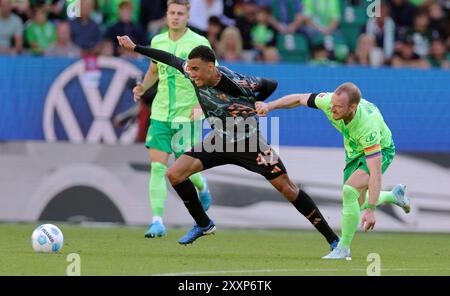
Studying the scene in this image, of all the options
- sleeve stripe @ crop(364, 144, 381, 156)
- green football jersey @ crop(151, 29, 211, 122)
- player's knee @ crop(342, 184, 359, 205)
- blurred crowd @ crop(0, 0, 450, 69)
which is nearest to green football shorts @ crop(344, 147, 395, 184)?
sleeve stripe @ crop(364, 144, 381, 156)

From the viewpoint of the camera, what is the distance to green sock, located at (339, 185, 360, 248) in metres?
11.2

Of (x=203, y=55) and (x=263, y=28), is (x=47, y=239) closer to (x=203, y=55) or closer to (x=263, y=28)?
(x=203, y=55)

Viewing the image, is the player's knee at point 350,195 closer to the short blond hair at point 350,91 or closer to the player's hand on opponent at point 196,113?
the short blond hair at point 350,91

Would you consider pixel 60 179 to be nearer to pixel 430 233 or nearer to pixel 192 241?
pixel 192 241

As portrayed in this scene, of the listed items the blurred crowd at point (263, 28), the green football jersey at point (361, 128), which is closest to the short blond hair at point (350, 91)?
the green football jersey at point (361, 128)

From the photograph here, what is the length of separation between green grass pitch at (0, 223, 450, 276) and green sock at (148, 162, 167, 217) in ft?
1.27

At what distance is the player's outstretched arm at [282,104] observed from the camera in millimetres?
10961

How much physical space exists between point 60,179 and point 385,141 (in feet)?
19.6

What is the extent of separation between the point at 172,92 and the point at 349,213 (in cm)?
371

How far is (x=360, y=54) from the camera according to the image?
18688mm

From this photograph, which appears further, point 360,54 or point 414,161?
point 360,54

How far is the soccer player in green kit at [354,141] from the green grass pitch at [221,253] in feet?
1.40

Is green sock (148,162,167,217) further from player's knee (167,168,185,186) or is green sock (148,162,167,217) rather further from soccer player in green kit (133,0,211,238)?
player's knee (167,168,185,186)
